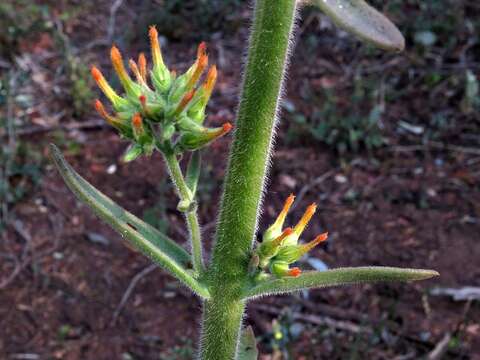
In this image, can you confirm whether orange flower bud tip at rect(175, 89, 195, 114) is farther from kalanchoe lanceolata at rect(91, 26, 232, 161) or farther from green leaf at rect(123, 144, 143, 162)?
green leaf at rect(123, 144, 143, 162)

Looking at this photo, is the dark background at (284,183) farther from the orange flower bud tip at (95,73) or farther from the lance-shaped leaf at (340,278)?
the orange flower bud tip at (95,73)

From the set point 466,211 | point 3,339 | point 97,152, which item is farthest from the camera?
point 97,152

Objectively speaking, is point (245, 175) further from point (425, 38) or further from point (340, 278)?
point (425, 38)

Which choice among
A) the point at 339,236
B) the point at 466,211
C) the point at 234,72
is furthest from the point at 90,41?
the point at 466,211

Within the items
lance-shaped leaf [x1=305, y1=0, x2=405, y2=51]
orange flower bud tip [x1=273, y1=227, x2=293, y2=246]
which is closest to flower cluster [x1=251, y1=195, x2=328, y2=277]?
orange flower bud tip [x1=273, y1=227, x2=293, y2=246]

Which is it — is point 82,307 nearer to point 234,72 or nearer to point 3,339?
point 3,339

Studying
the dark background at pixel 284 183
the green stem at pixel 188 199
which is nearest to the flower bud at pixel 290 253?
the green stem at pixel 188 199
